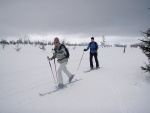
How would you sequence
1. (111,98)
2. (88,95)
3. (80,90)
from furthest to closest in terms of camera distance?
(80,90) → (88,95) → (111,98)

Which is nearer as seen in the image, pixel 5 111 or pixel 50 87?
pixel 5 111

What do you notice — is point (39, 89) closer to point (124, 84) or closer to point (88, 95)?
point (88, 95)

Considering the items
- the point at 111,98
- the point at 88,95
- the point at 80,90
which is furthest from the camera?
the point at 80,90

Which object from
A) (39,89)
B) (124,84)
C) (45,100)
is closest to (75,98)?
(45,100)

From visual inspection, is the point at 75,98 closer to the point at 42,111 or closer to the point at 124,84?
the point at 42,111

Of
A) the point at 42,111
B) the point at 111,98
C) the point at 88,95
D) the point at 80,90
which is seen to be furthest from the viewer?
the point at 80,90

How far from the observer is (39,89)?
622 centimetres

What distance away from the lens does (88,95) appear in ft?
17.1

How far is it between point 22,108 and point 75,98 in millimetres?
1860

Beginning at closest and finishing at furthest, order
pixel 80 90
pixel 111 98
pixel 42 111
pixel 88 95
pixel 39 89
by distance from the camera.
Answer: pixel 42 111 < pixel 111 98 < pixel 88 95 < pixel 80 90 < pixel 39 89

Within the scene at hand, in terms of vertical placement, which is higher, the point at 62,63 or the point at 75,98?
the point at 62,63

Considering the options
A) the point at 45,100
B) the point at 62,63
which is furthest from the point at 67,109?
the point at 62,63

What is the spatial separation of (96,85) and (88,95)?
1.16m

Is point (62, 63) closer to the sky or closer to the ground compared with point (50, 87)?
closer to the sky
